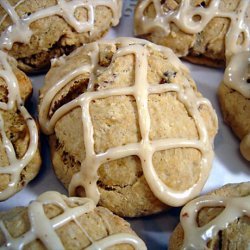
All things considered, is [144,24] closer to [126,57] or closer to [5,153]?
[126,57]

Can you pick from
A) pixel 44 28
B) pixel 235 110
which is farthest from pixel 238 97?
pixel 44 28

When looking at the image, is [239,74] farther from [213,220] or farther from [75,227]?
[75,227]

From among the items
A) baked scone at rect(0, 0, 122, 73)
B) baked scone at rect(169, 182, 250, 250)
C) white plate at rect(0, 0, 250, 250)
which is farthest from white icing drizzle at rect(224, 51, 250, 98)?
baked scone at rect(0, 0, 122, 73)

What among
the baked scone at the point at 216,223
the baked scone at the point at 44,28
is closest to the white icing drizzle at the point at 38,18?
the baked scone at the point at 44,28

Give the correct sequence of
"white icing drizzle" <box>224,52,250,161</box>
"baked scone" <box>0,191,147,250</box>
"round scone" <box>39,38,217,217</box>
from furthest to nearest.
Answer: "white icing drizzle" <box>224,52,250,161</box> → "round scone" <box>39,38,217,217</box> → "baked scone" <box>0,191,147,250</box>

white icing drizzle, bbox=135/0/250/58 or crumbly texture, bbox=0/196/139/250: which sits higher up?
white icing drizzle, bbox=135/0/250/58

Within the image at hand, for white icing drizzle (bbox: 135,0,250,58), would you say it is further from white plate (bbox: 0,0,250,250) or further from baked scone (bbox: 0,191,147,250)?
baked scone (bbox: 0,191,147,250)

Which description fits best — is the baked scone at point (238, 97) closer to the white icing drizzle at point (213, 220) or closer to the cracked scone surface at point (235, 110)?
the cracked scone surface at point (235, 110)

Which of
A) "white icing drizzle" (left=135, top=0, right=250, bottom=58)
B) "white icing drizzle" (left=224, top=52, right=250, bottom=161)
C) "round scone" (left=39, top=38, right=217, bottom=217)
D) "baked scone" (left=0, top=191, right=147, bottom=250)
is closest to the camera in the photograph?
"baked scone" (left=0, top=191, right=147, bottom=250)
